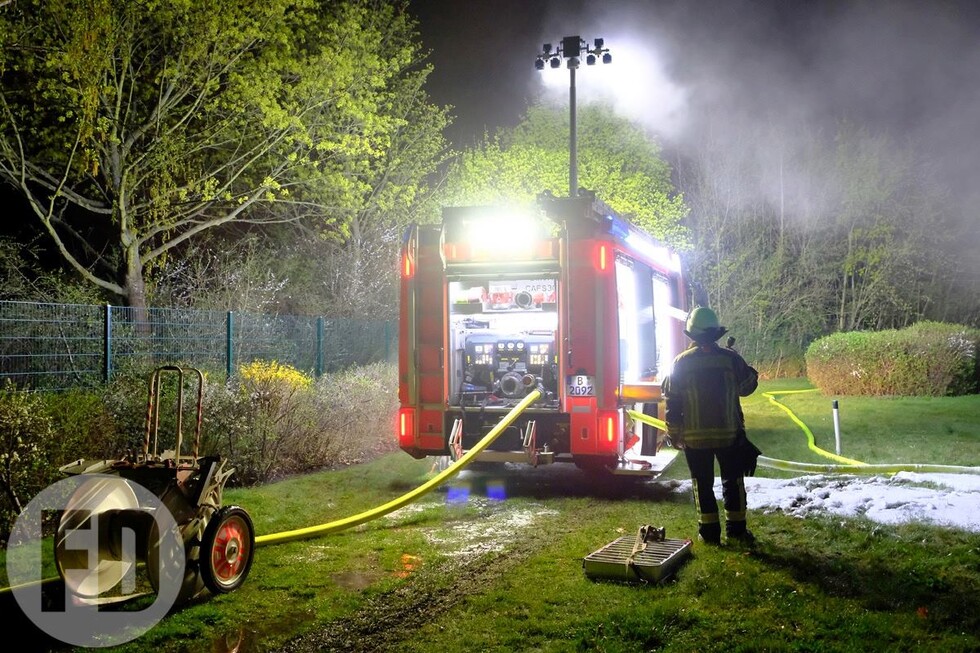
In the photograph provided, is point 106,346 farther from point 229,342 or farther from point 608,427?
point 608,427

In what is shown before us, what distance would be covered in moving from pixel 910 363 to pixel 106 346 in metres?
16.3

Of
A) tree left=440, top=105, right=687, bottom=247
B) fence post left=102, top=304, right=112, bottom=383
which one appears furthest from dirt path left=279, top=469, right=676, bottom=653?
tree left=440, top=105, right=687, bottom=247

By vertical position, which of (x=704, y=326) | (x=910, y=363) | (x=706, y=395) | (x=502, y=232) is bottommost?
(x=706, y=395)

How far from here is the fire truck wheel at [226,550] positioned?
4711 millimetres

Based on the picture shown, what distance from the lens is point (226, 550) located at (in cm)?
493

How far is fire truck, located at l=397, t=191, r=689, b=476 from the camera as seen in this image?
7.98m

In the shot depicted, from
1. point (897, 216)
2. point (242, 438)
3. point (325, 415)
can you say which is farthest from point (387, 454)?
point (897, 216)

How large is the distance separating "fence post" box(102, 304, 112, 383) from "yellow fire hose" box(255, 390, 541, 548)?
14.3 feet

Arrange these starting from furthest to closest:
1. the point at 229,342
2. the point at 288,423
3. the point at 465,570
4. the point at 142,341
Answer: the point at 229,342 < the point at 142,341 < the point at 288,423 < the point at 465,570

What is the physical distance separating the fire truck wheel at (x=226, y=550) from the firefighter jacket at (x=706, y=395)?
127 inches

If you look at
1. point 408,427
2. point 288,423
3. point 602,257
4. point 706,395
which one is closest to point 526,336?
point 602,257

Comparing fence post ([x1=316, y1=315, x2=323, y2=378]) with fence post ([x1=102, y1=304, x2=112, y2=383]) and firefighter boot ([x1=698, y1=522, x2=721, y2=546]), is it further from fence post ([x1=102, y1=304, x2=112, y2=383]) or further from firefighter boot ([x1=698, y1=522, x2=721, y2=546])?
firefighter boot ([x1=698, y1=522, x2=721, y2=546])

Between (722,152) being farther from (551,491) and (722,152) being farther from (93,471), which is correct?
(93,471)

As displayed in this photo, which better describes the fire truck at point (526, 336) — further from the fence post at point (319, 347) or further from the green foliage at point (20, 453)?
the fence post at point (319, 347)
